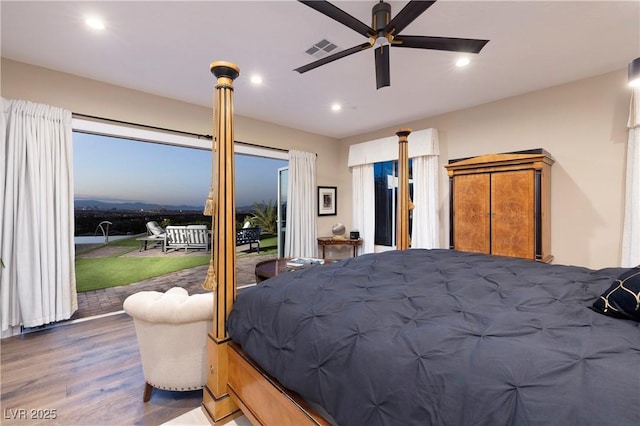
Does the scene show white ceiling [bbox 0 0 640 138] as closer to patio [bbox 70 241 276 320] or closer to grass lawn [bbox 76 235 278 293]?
patio [bbox 70 241 276 320]

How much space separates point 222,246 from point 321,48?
196 centimetres

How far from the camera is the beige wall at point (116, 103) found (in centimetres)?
281

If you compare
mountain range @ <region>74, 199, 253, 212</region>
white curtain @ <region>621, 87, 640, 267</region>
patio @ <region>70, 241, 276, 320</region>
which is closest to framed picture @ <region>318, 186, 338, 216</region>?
patio @ <region>70, 241, 276, 320</region>

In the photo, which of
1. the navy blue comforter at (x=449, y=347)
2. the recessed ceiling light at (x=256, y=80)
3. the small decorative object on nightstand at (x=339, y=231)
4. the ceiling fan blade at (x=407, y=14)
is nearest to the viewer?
the navy blue comforter at (x=449, y=347)

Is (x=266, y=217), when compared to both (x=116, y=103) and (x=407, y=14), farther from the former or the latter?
(x=407, y=14)

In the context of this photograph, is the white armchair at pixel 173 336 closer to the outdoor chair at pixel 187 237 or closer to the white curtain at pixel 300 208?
the white curtain at pixel 300 208

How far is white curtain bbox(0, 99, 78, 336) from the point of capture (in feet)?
8.77

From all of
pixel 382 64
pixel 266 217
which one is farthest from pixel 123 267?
pixel 382 64

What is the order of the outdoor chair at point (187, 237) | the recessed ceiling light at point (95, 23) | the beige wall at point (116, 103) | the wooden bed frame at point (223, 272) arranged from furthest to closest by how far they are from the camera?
the outdoor chair at point (187, 237)
the beige wall at point (116, 103)
the recessed ceiling light at point (95, 23)
the wooden bed frame at point (223, 272)

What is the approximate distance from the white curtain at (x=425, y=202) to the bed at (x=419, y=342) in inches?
91.5

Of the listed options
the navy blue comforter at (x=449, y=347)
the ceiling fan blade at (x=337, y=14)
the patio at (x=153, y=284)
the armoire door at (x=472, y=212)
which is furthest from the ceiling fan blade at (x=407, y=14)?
the patio at (x=153, y=284)

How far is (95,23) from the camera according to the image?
2.19m

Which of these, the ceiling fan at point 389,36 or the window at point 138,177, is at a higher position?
the ceiling fan at point 389,36

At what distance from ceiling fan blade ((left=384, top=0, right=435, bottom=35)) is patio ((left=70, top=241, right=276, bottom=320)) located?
3.65 m
